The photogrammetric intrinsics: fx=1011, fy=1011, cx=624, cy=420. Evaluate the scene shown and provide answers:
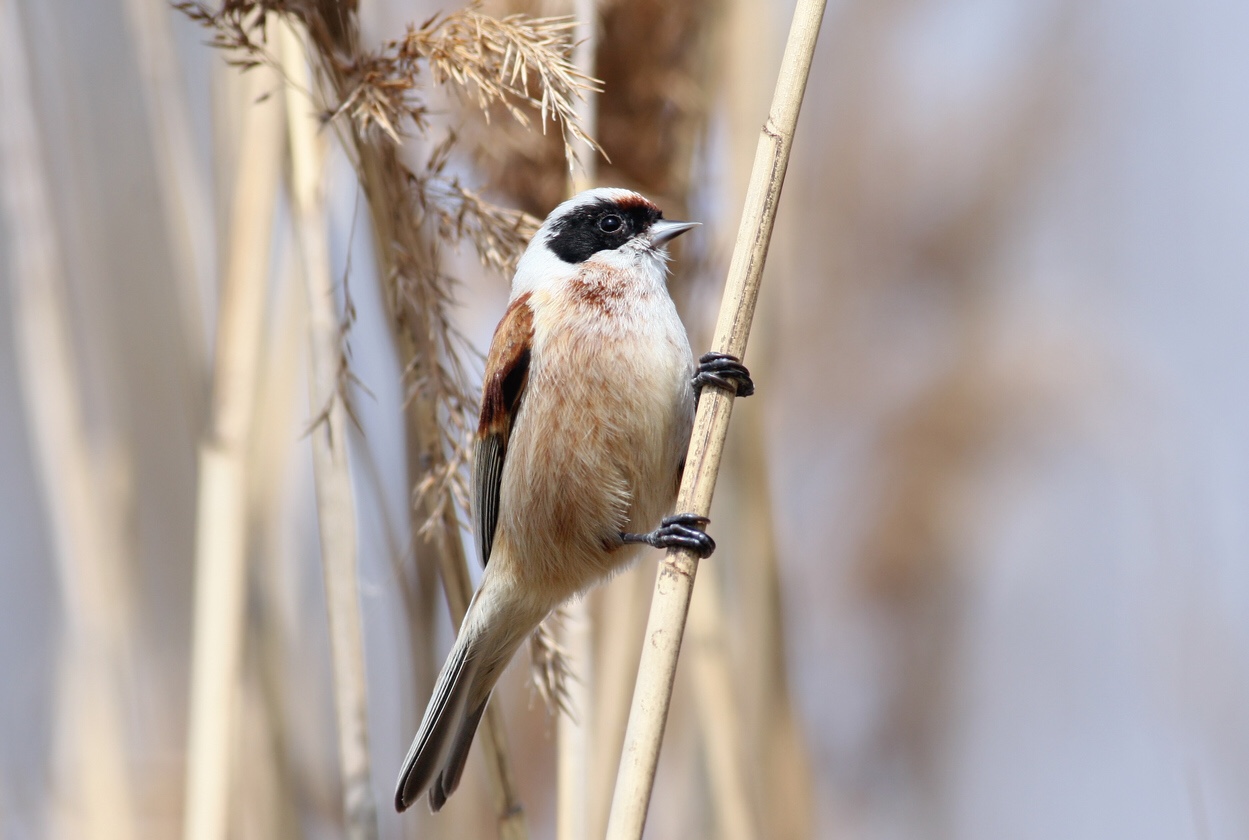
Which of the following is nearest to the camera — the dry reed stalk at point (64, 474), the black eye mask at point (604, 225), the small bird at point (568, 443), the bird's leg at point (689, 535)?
the bird's leg at point (689, 535)

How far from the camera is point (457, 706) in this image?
6.16ft

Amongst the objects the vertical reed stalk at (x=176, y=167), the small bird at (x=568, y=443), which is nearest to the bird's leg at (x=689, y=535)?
the small bird at (x=568, y=443)

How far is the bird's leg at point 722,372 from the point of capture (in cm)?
155

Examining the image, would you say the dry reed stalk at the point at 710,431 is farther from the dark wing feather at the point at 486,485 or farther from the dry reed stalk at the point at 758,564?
the dry reed stalk at the point at 758,564

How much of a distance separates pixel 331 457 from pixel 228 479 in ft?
0.66

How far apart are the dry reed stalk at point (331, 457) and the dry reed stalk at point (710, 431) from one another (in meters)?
0.77

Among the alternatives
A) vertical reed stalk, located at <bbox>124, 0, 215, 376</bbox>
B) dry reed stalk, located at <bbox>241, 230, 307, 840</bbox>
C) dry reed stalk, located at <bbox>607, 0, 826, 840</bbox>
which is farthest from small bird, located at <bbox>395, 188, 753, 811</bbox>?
vertical reed stalk, located at <bbox>124, 0, 215, 376</bbox>

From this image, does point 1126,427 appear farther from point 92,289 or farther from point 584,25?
point 92,289

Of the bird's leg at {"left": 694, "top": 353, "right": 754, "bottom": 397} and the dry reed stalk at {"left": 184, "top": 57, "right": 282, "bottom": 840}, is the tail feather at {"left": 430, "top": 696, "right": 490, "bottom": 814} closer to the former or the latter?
the dry reed stalk at {"left": 184, "top": 57, "right": 282, "bottom": 840}

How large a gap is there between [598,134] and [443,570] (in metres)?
1.37

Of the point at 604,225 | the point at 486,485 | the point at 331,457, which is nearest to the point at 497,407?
the point at 486,485

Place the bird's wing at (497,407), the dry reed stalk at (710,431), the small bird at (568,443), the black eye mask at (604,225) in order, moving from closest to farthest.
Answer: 1. the dry reed stalk at (710,431)
2. the small bird at (568,443)
3. the bird's wing at (497,407)
4. the black eye mask at (604,225)

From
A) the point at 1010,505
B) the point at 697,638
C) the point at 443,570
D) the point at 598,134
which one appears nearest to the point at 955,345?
the point at 1010,505

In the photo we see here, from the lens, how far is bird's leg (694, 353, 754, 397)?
60.9 inches
